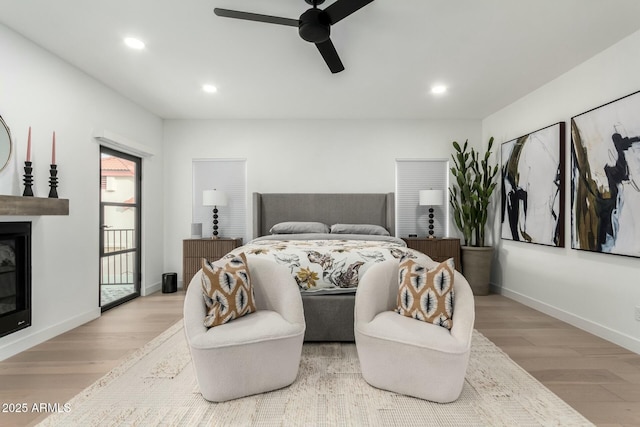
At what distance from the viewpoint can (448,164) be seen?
16.5 feet

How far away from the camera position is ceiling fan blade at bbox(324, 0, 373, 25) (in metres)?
1.92

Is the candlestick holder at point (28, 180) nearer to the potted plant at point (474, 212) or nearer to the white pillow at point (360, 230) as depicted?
the white pillow at point (360, 230)

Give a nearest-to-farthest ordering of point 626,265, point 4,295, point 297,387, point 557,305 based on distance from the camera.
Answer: point 297,387, point 4,295, point 626,265, point 557,305

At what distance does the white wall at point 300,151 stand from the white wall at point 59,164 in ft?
3.89

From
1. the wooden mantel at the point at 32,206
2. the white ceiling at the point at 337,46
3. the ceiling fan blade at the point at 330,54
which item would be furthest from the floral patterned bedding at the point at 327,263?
the white ceiling at the point at 337,46

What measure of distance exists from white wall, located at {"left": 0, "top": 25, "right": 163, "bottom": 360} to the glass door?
0.92 feet

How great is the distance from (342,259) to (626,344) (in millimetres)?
2437

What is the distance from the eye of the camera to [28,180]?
104 inches

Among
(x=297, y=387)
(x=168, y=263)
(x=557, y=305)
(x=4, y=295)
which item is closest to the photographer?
(x=297, y=387)

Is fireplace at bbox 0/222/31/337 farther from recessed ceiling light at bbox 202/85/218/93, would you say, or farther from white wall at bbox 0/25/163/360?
recessed ceiling light at bbox 202/85/218/93

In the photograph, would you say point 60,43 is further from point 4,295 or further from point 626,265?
point 626,265

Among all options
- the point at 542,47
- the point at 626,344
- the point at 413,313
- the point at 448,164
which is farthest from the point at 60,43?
the point at 626,344

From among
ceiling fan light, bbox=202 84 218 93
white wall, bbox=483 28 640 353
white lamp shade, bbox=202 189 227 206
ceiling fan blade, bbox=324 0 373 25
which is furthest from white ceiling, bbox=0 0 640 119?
white lamp shade, bbox=202 189 227 206

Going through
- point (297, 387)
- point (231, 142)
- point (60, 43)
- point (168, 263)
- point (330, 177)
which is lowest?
point (297, 387)
